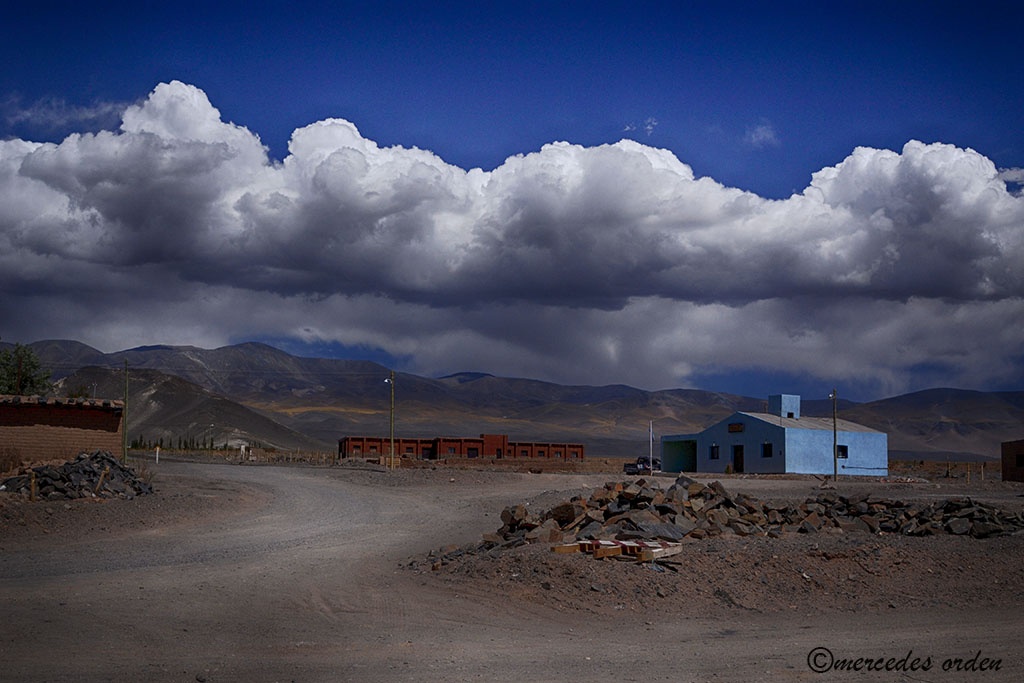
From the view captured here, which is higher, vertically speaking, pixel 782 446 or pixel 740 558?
pixel 782 446

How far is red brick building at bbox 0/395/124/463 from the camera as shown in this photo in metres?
31.3

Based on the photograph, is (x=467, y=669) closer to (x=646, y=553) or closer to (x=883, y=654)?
(x=883, y=654)

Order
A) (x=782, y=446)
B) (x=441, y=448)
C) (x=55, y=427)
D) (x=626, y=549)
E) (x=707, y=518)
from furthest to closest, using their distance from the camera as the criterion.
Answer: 1. (x=441, y=448)
2. (x=782, y=446)
3. (x=55, y=427)
4. (x=707, y=518)
5. (x=626, y=549)

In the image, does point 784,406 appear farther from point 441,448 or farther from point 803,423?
point 441,448

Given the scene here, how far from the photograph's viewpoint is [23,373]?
7469 centimetres

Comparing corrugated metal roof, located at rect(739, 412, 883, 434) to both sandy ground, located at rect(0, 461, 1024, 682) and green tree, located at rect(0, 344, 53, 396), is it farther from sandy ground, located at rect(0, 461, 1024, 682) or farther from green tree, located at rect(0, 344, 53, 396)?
green tree, located at rect(0, 344, 53, 396)

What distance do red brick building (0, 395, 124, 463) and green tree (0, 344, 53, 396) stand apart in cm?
4382

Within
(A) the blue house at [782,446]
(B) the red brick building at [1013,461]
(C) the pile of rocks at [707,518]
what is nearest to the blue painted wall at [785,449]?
(A) the blue house at [782,446]

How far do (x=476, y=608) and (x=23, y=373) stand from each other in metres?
70.5

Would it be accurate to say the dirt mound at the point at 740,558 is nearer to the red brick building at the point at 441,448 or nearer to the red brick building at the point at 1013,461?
the red brick building at the point at 1013,461

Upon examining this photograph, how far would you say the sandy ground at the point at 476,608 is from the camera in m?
11.2

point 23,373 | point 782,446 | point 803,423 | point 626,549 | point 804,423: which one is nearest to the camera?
point 626,549

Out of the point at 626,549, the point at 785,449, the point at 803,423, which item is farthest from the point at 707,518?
the point at 803,423

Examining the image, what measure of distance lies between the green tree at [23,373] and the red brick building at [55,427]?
43.8m
